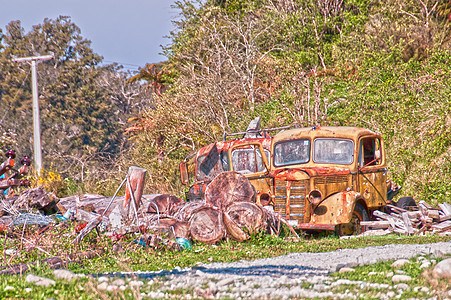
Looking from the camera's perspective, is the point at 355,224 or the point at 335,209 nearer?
the point at 335,209

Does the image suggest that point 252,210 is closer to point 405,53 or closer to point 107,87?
point 405,53

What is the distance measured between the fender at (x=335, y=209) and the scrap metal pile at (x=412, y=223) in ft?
2.36

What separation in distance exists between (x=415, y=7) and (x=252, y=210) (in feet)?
67.3

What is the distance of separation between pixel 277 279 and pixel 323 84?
1668cm

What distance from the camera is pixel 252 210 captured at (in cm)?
984

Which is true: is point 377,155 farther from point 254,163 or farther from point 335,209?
point 254,163

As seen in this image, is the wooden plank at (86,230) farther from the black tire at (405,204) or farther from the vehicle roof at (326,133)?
the black tire at (405,204)

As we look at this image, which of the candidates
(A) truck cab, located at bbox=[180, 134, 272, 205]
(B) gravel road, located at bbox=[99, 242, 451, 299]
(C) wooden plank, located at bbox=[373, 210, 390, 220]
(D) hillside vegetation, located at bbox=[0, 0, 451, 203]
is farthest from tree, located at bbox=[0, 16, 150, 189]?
(B) gravel road, located at bbox=[99, 242, 451, 299]

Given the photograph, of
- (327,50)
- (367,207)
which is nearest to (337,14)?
(327,50)

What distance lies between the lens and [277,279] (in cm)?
527

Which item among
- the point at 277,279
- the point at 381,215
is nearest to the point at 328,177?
the point at 381,215

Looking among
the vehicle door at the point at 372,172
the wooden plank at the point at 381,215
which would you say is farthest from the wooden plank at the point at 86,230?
the wooden plank at the point at 381,215

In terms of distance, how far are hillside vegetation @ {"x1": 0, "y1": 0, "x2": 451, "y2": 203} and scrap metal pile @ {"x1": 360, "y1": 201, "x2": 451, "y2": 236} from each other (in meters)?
4.28

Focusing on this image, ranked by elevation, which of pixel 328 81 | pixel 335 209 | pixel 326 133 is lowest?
pixel 335 209
